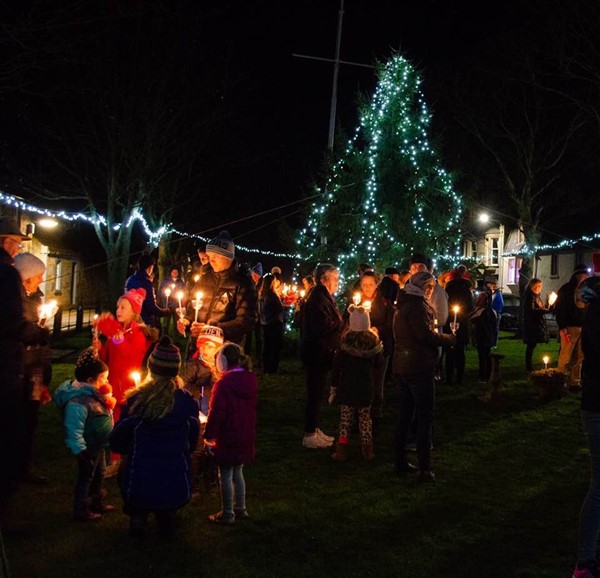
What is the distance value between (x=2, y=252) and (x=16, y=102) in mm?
21520

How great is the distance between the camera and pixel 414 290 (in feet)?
21.7

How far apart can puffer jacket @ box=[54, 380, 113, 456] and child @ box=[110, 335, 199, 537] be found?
1.43 feet

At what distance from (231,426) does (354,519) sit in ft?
4.27

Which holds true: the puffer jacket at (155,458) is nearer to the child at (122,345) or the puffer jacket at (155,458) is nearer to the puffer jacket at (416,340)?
the child at (122,345)

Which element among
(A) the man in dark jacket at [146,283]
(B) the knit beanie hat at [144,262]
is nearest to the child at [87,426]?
(A) the man in dark jacket at [146,283]

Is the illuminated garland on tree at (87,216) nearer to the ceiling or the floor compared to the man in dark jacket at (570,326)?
nearer to the ceiling

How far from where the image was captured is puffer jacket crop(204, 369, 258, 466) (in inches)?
209

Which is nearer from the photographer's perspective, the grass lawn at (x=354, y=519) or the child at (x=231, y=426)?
the grass lawn at (x=354, y=519)

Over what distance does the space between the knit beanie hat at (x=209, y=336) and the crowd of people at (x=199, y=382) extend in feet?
0.05

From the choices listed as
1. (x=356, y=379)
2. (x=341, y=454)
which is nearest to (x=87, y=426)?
(x=341, y=454)

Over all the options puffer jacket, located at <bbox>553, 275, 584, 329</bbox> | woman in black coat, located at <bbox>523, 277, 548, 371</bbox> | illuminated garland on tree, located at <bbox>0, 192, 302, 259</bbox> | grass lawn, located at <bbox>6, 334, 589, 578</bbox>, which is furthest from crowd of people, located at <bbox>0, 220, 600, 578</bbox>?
illuminated garland on tree, located at <bbox>0, 192, 302, 259</bbox>

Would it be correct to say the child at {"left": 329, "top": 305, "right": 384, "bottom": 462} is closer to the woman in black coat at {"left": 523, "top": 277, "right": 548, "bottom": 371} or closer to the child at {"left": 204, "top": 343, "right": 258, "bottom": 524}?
the child at {"left": 204, "top": 343, "right": 258, "bottom": 524}

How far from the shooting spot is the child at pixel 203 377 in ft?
19.5

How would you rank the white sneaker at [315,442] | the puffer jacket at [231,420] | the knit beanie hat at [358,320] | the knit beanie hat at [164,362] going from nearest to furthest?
the knit beanie hat at [164,362] → the puffer jacket at [231,420] → the knit beanie hat at [358,320] → the white sneaker at [315,442]
